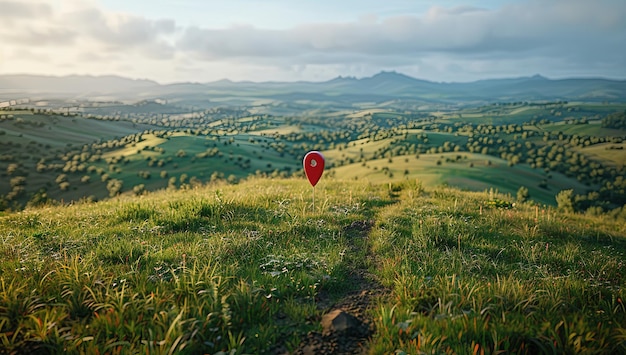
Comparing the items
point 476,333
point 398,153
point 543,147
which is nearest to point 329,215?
point 476,333

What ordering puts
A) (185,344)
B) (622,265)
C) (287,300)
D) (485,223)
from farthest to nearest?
1. (485,223)
2. (622,265)
3. (287,300)
4. (185,344)

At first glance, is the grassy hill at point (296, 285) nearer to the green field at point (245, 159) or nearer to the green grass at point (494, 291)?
the green grass at point (494, 291)

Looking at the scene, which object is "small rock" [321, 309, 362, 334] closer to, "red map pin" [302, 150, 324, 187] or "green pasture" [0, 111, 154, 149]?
"red map pin" [302, 150, 324, 187]

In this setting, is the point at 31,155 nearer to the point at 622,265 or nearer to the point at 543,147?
the point at 622,265

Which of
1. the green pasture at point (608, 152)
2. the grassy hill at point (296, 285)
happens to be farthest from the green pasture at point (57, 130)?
the green pasture at point (608, 152)

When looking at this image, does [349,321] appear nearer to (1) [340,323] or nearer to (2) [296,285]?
(1) [340,323]

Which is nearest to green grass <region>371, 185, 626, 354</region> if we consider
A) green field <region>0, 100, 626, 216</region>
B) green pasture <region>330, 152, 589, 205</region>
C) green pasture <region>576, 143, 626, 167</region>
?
green field <region>0, 100, 626, 216</region>
